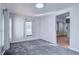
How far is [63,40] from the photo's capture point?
1658 millimetres

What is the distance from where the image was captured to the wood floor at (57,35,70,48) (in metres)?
1.63

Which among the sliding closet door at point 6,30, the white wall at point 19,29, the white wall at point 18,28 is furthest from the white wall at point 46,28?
the sliding closet door at point 6,30

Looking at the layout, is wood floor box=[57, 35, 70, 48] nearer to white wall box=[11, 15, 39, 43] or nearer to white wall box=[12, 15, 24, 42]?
white wall box=[11, 15, 39, 43]

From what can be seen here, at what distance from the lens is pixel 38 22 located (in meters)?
1.67

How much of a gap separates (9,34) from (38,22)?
505mm

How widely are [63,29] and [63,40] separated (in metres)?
0.19

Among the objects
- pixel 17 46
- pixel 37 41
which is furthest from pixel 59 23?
pixel 17 46

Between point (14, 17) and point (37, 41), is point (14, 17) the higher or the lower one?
the higher one

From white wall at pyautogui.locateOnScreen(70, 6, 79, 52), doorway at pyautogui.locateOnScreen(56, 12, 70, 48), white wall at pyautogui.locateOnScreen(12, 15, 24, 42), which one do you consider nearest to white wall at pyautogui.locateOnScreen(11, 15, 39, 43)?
white wall at pyautogui.locateOnScreen(12, 15, 24, 42)

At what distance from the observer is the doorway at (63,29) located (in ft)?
5.18
